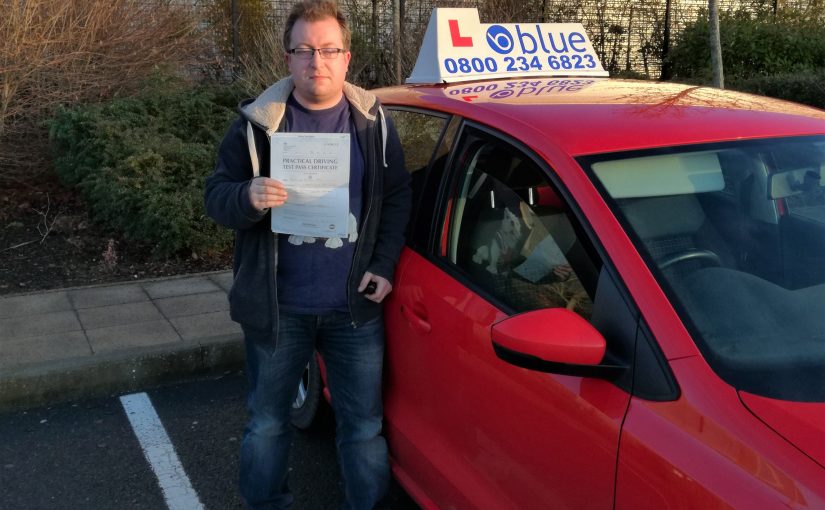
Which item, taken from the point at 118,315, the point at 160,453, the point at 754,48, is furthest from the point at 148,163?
the point at 754,48

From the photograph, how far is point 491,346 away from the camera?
2.44m

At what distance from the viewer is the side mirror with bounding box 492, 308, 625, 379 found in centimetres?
205

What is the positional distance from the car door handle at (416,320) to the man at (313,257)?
0.09 metres

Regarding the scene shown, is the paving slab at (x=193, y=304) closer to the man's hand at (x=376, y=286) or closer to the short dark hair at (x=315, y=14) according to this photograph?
the man's hand at (x=376, y=286)

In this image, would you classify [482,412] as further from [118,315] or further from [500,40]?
[118,315]

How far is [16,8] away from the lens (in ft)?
23.6

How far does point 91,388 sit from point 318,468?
4.97 ft

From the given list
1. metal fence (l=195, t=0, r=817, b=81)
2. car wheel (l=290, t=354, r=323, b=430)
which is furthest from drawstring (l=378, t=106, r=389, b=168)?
metal fence (l=195, t=0, r=817, b=81)

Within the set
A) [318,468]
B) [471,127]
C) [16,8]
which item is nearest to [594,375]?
[471,127]

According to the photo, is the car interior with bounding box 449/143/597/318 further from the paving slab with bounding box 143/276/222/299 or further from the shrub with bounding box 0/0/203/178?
the shrub with bounding box 0/0/203/178

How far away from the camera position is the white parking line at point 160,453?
3609 mm

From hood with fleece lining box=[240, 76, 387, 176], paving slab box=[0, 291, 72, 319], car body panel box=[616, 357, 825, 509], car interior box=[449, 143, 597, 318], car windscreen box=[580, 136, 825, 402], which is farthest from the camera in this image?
paving slab box=[0, 291, 72, 319]

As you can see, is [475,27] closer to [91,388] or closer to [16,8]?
[91,388]

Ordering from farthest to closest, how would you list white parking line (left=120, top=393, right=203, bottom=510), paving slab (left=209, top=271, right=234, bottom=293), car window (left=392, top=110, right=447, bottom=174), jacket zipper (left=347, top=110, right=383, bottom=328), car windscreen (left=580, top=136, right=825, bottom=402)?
paving slab (left=209, top=271, right=234, bottom=293) < white parking line (left=120, top=393, right=203, bottom=510) < car window (left=392, top=110, right=447, bottom=174) < jacket zipper (left=347, top=110, right=383, bottom=328) < car windscreen (left=580, top=136, right=825, bottom=402)
